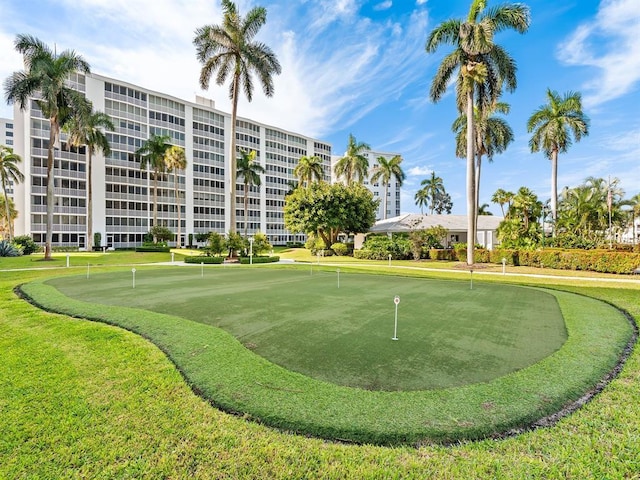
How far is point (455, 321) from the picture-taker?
7523 millimetres

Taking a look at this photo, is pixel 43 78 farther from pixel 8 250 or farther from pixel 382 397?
pixel 382 397

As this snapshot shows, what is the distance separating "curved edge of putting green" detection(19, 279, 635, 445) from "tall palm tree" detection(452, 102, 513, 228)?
28.5 m

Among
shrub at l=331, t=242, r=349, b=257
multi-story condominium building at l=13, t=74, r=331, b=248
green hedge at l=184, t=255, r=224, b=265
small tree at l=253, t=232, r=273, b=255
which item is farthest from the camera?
multi-story condominium building at l=13, t=74, r=331, b=248

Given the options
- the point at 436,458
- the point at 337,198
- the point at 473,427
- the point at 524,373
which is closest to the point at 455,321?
the point at 524,373

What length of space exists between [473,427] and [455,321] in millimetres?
4414

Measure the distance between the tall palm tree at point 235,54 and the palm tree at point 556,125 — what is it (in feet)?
94.4

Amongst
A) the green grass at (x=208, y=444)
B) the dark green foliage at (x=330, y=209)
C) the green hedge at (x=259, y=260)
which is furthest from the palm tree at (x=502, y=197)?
the green grass at (x=208, y=444)

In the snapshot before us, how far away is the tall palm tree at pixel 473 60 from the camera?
22.6m

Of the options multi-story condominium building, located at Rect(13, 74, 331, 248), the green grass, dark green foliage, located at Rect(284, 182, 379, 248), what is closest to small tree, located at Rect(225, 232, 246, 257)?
dark green foliage, located at Rect(284, 182, 379, 248)

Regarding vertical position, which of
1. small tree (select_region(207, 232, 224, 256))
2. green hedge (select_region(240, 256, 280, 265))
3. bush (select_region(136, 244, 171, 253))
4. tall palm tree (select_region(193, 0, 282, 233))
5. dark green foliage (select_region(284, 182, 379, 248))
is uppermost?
tall palm tree (select_region(193, 0, 282, 233))

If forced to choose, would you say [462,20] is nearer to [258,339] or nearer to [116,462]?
[258,339]

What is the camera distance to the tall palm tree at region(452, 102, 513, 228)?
3061 centimetres

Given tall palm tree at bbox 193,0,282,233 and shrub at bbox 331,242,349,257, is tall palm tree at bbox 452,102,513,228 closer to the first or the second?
shrub at bbox 331,242,349,257

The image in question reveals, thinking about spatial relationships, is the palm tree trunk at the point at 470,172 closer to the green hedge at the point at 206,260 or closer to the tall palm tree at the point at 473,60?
the tall palm tree at the point at 473,60
